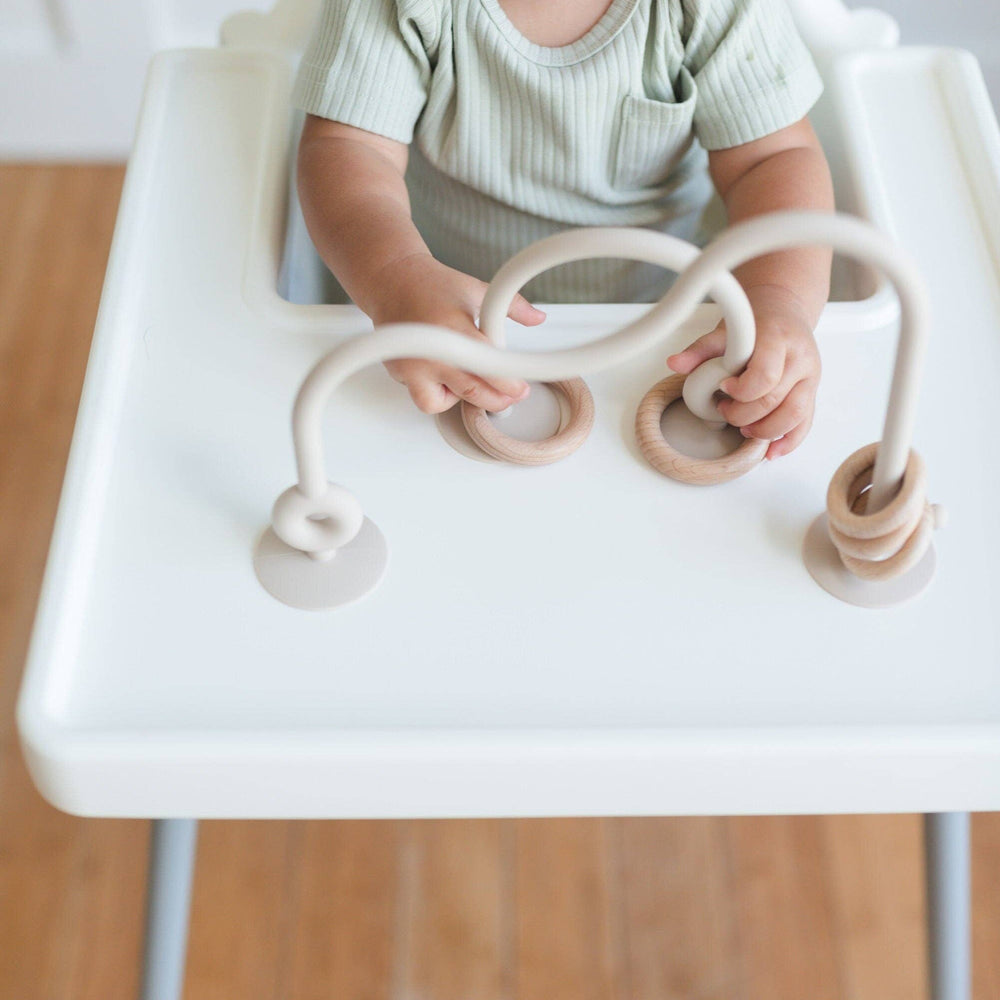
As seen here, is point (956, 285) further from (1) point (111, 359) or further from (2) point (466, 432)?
(1) point (111, 359)

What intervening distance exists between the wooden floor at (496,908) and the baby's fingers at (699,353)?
58cm

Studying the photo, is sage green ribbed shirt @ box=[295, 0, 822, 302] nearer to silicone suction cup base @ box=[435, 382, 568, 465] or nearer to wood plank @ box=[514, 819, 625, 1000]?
silicone suction cup base @ box=[435, 382, 568, 465]

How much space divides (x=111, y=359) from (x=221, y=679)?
0.16m

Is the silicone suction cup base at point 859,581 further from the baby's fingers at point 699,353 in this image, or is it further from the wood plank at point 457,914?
the wood plank at point 457,914

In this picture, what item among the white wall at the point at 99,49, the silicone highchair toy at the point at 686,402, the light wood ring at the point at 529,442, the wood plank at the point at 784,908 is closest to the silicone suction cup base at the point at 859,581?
the silicone highchair toy at the point at 686,402

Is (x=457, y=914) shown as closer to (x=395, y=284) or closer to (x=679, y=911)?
(x=679, y=911)

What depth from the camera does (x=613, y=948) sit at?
0.92m

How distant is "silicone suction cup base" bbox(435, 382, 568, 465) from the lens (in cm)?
49

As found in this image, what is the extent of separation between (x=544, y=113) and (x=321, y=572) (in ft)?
0.93

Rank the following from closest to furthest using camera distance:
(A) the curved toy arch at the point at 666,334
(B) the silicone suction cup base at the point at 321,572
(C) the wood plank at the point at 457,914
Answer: (A) the curved toy arch at the point at 666,334 → (B) the silicone suction cup base at the point at 321,572 → (C) the wood plank at the point at 457,914

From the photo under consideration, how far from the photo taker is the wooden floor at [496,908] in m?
0.90

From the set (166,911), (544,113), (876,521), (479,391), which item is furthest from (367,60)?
(166,911)

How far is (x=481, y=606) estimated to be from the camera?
1.46 ft

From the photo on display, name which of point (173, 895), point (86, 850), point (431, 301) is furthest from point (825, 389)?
point (86, 850)
